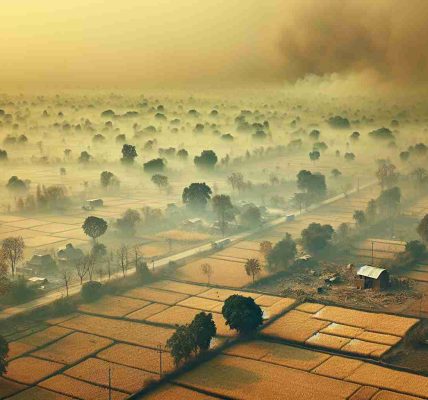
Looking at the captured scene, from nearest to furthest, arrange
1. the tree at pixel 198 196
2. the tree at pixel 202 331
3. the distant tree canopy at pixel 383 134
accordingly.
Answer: the tree at pixel 202 331 → the tree at pixel 198 196 → the distant tree canopy at pixel 383 134

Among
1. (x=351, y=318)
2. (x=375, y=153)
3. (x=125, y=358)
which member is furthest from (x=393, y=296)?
(x=375, y=153)

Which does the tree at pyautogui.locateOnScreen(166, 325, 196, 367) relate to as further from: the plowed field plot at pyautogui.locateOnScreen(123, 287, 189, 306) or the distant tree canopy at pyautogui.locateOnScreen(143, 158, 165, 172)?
the distant tree canopy at pyautogui.locateOnScreen(143, 158, 165, 172)

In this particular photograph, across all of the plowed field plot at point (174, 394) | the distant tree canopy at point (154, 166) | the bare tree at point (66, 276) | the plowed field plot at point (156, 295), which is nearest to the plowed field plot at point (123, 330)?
the plowed field plot at point (156, 295)

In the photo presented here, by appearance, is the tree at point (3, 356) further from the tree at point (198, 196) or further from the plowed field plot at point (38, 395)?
the tree at point (198, 196)

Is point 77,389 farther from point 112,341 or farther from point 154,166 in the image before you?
point 154,166

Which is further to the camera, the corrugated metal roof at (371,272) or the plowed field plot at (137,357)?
the corrugated metal roof at (371,272)

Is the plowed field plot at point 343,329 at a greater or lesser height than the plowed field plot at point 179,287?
lesser

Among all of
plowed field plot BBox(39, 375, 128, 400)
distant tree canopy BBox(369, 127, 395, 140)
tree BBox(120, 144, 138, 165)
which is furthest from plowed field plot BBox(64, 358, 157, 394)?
distant tree canopy BBox(369, 127, 395, 140)
